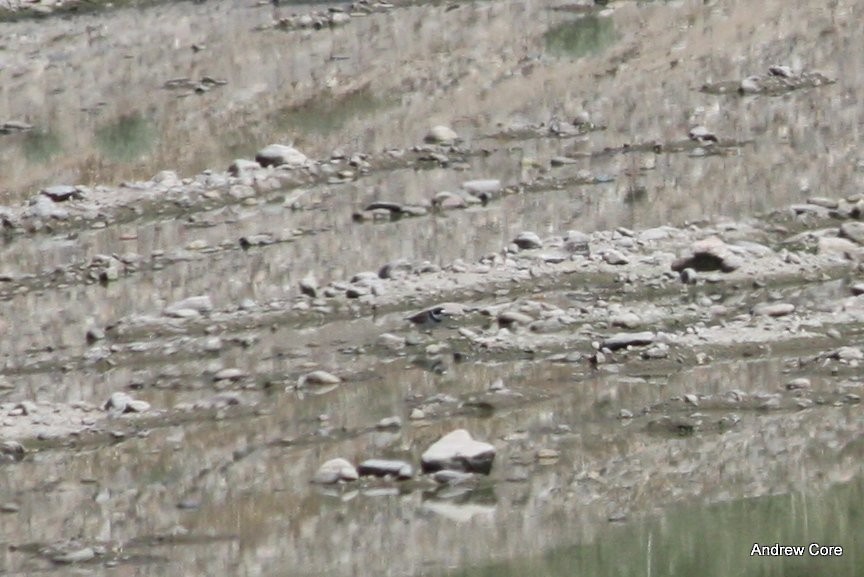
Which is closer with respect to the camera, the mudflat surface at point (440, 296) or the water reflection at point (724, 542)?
the water reflection at point (724, 542)

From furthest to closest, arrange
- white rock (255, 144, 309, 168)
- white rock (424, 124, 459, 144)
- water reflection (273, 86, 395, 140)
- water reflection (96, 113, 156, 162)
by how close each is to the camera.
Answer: water reflection (273, 86, 395, 140), water reflection (96, 113, 156, 162), white rock (424, 124, 459, 144), white rock (255, 144, 309, 168)

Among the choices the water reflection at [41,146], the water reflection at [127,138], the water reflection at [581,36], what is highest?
the water reflection at [581,36]

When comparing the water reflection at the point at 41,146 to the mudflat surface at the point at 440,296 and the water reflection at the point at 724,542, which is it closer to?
the mudflat surface at the point at 440,296

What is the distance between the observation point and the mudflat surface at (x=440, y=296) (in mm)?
7070

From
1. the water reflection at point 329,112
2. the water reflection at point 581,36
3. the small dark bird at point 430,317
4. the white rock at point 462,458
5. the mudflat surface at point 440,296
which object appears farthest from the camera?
the water reflection at point 581,36

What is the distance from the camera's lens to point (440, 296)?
883 cm

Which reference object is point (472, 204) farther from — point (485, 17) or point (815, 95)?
point (485, 17)

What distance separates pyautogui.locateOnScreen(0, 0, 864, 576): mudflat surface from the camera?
707 centimetres

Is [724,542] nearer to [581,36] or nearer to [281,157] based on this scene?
[281,157]

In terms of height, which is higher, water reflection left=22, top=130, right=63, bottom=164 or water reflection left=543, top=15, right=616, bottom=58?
water reflection left=543, top=15, right=616, bottom=58
